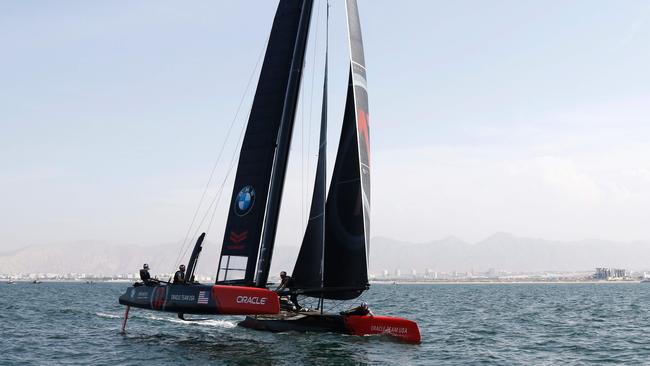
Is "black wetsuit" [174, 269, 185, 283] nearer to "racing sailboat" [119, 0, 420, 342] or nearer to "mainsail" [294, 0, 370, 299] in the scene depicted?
→ "racing sailboat" [119, 0, 420, 342]

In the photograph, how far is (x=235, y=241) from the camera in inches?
944

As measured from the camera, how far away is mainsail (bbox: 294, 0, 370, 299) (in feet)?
76.2

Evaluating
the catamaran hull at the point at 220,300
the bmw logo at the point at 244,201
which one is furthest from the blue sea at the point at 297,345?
the bmw logo at the point at 244,201

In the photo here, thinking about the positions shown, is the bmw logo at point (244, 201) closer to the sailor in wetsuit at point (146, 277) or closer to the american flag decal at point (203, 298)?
the sailor in wetsuit at point (146, 277)

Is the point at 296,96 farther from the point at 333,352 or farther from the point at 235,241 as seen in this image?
the point at 333,352

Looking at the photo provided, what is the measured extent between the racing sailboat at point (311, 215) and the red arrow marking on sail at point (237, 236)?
0.12ft

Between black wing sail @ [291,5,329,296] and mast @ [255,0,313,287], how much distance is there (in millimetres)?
1554

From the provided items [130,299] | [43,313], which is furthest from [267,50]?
[43,313]

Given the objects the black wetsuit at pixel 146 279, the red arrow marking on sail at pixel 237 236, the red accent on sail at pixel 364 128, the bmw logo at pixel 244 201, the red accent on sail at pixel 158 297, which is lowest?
the red accent on sail at pixel 158 297

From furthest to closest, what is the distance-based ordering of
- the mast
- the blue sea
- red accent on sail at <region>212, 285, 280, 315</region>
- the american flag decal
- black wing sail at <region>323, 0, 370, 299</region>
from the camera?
the mast, black wing sail at <region>323, 0, 370, 299</region>, the american flag decal, red accent on sail at <region>212, 285, 280, 315</region>, the blue sea

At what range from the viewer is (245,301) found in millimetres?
20141

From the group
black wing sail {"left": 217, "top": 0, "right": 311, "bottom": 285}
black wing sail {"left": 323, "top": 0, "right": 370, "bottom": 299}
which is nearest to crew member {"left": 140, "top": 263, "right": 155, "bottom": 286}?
black wing sail {"left": 217, "top": 0, "right": 311, "bottom": 285}

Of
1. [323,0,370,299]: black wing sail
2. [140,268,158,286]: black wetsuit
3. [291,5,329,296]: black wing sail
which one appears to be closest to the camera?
[323,0,370,299]: black wing sail

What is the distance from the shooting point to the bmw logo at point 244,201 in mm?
24016
